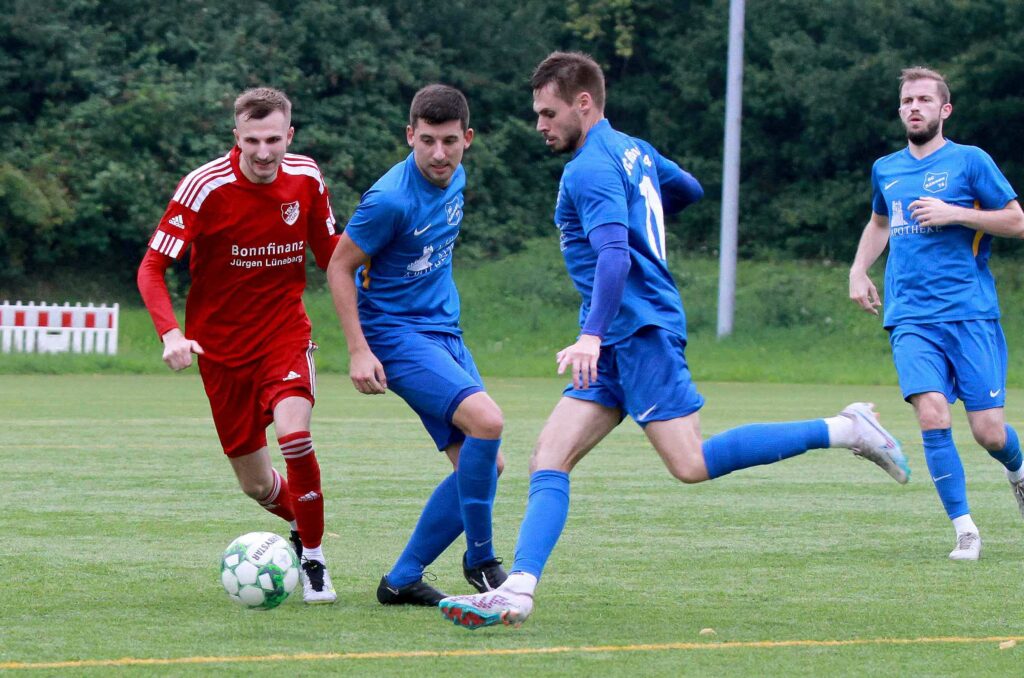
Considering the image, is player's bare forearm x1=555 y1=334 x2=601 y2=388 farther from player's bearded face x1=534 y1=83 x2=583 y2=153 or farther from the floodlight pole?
the floodlight pole

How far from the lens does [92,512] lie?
8297 millimetres

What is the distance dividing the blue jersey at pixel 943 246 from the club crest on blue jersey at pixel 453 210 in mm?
2301

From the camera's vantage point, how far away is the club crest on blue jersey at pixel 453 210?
6055 millimetres

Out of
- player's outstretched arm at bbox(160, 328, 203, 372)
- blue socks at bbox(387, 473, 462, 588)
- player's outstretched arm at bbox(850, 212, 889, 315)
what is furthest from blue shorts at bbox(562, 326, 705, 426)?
player's outstretched arm at bbox(850, 212, 889, 315)

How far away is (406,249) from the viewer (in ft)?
19.6

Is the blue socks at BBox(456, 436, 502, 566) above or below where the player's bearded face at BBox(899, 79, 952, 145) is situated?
below

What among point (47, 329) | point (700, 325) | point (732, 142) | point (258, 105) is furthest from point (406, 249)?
point (700, 325)

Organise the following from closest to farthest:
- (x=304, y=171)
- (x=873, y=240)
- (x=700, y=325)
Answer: (x=304, y=171) → (x=873, y=240) → (x=700, y=325)

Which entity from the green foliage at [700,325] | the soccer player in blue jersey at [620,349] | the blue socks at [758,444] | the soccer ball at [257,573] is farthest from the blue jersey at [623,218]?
the green foliage at [700,325]

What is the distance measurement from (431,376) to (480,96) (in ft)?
107

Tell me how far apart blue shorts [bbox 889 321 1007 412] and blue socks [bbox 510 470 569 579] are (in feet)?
7.82

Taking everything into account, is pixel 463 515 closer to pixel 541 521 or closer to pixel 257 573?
pixel 541 521

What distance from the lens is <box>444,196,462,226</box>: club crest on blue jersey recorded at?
6055mm

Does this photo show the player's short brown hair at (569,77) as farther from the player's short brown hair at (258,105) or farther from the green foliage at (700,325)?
the green foliage at (700,325)
